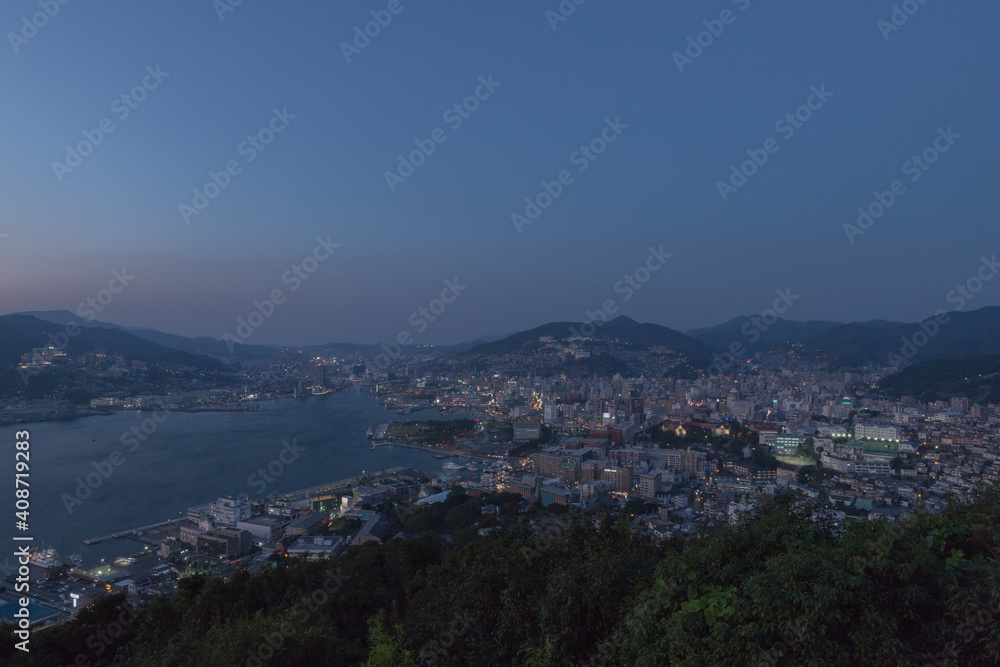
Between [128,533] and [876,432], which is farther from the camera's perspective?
[876,432]

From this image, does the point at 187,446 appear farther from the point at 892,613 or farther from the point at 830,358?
the point at 830,358

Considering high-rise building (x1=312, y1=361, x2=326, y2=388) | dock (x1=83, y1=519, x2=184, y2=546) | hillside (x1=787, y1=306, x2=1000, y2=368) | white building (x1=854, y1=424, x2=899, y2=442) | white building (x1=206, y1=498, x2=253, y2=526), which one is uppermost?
hillside (x1=787, y1=306, x2=1000, y2=368)

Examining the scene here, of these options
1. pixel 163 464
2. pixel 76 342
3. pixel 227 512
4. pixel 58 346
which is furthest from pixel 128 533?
pixel 76 342

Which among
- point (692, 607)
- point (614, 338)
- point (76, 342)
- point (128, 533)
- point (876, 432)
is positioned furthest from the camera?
point (614, 338)

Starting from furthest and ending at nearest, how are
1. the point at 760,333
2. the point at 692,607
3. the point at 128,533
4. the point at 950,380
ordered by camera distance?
the point at 760,333 → the point at 950,380 → the point at 128,533 → the point at 692,607

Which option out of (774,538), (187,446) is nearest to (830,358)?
(187,446)

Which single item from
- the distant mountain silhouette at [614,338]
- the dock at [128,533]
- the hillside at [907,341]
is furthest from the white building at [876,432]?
the distant mountain silhouette at [614,338]

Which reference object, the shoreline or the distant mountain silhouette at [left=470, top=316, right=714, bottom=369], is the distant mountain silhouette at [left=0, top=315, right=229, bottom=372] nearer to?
the shoreline

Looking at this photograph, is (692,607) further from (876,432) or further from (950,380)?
(950,380)

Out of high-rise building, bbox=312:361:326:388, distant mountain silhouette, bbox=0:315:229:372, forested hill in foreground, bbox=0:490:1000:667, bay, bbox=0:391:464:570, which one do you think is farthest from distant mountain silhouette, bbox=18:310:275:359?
forested hill in foreground, bbox=0:490:1000:667

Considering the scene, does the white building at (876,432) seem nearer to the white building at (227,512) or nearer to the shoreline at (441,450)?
the shoreline at (441,450)
